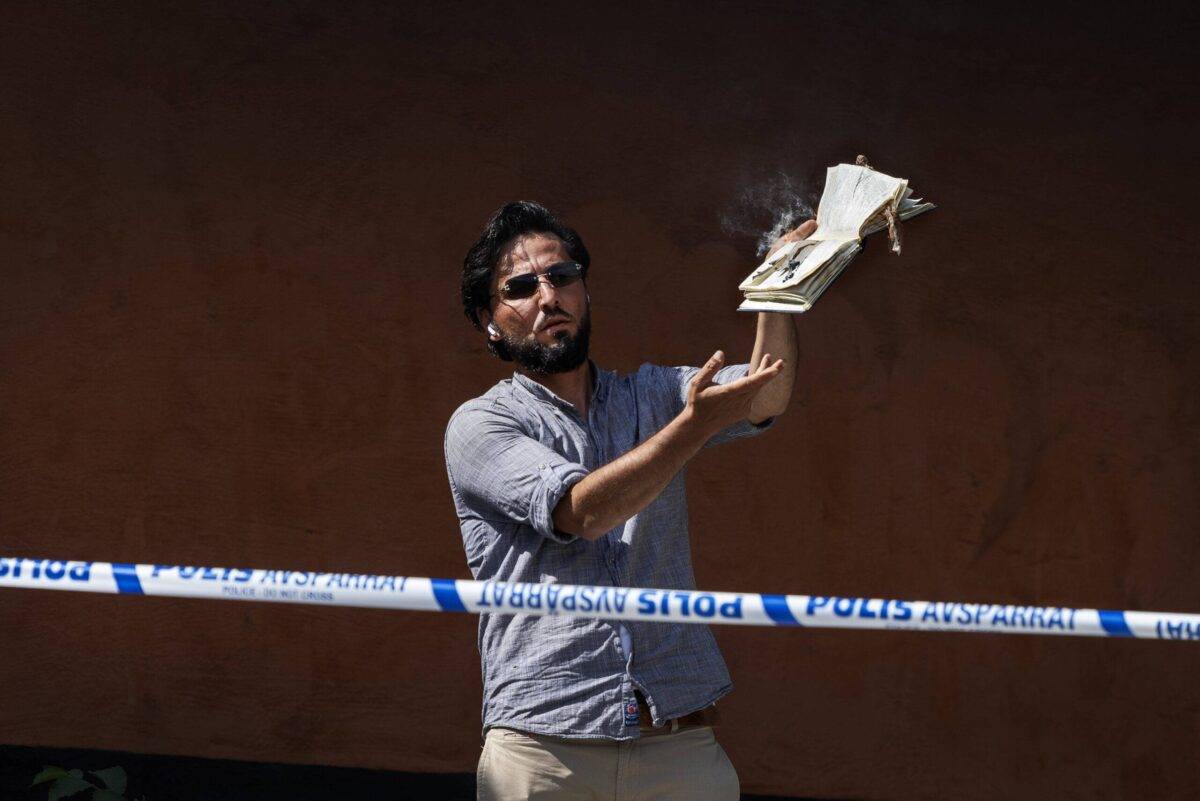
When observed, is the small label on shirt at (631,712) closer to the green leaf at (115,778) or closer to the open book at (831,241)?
the open book at (831,241)

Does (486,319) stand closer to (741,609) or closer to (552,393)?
(552,393)

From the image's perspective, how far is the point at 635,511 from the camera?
2.66 meters

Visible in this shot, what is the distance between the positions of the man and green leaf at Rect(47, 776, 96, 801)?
2202mm

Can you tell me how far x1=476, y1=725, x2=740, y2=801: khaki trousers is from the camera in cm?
279

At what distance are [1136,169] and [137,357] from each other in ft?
10.6

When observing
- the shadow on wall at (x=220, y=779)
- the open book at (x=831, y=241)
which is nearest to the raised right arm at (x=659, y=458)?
the open book at (x=831, y=241)

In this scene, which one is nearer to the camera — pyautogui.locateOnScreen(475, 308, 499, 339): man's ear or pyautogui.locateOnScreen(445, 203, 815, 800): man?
pyautogui.locateOnScreen(445, 203, 815, 800): man

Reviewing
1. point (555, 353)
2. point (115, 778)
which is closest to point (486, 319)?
point (555, 353)

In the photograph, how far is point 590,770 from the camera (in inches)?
110

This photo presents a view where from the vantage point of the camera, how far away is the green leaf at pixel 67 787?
14.9 ft

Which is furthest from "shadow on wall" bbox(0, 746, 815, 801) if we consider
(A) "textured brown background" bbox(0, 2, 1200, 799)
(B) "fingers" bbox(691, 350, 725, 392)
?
(B) "fingers" bbox(691, 350, 725, 392)

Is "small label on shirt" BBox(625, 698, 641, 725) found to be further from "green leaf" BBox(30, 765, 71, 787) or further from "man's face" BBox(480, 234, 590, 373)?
"green leaf" BBox(30, 765, 71, 787)

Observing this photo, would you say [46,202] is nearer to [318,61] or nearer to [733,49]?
[318,61]

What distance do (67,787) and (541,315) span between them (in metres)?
2.54
